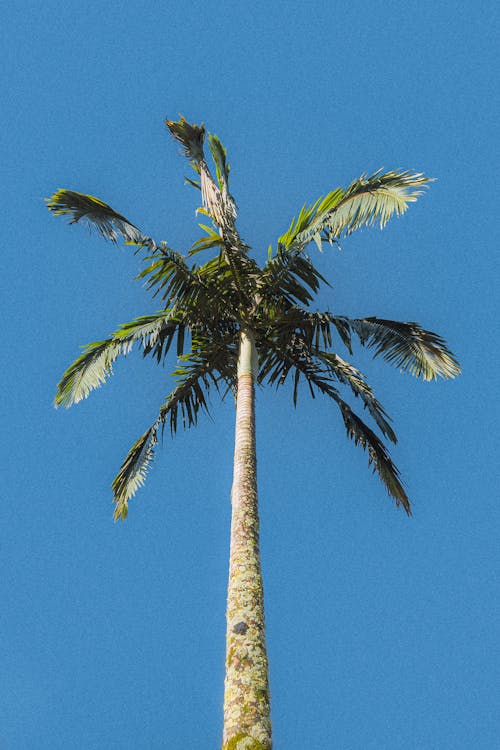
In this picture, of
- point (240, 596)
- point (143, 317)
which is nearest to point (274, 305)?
point (143, 317)

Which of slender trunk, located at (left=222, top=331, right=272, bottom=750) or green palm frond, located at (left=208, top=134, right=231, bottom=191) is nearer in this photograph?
slender trunk, located at (left=222, top=331, right=272, bottom=750)

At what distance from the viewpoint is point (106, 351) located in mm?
9852

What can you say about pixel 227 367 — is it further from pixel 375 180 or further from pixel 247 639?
pixel 247 639

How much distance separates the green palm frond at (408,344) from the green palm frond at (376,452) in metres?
1.08

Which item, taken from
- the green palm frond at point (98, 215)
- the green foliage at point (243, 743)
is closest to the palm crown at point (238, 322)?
the green palm frond at point (98, 215)

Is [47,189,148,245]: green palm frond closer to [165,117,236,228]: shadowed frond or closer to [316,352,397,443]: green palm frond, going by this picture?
[165,117,236,228]: shadowed frond

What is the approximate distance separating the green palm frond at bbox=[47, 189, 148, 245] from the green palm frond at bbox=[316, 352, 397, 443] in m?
3.37

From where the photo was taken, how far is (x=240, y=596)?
578 cm

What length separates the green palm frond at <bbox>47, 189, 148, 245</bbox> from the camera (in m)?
8.52

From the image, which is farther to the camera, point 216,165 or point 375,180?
point 216,165

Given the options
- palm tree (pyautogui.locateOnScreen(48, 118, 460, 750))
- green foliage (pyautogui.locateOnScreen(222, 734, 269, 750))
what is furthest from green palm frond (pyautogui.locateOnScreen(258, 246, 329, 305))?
green foliage (pyautogui.locateOnScreen(222, 734, 269, 750))

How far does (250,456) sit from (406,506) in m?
3.15

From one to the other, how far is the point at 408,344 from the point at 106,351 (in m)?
4.72

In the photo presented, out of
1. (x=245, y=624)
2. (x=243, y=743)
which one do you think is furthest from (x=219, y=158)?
(x=243, y=743)
